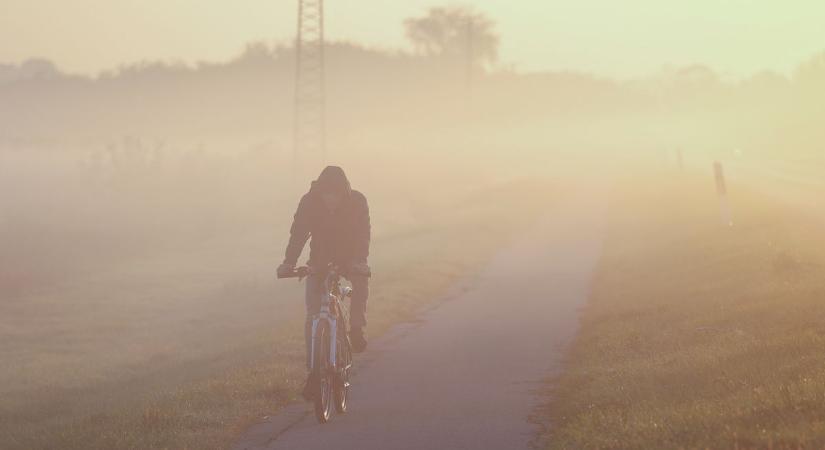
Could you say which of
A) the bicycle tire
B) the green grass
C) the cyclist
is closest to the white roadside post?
the green grass

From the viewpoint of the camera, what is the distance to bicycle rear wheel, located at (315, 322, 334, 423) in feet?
34.5

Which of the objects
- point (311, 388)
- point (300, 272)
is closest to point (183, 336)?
point (300, 272)

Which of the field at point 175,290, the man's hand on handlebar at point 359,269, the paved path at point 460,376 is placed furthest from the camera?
the field at point 175,290

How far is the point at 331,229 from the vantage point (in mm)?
10898

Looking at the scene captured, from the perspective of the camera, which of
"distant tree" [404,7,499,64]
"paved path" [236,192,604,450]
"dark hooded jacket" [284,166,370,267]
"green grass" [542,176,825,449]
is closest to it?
"green grass" [542,176,825,449]

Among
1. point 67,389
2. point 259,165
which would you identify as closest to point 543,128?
point 259,165

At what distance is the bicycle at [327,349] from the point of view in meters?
10.5

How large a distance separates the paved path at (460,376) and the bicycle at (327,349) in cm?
24

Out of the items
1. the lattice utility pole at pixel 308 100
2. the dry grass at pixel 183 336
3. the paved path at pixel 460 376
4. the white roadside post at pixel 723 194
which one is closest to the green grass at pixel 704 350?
the paved path at pixel 460 376

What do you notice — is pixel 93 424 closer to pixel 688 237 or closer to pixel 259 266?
pixel 688 237

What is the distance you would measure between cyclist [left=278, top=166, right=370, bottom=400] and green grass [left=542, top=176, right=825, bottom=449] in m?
2.24

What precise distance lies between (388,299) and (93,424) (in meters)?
10.4

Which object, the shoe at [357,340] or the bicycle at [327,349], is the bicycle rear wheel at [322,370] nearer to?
the bicycle at [327,349]

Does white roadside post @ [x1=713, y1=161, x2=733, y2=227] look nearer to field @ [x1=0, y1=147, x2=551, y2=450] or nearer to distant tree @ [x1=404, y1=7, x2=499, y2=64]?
field @ [x1=0, y1=147, x2=551, y2=450]
